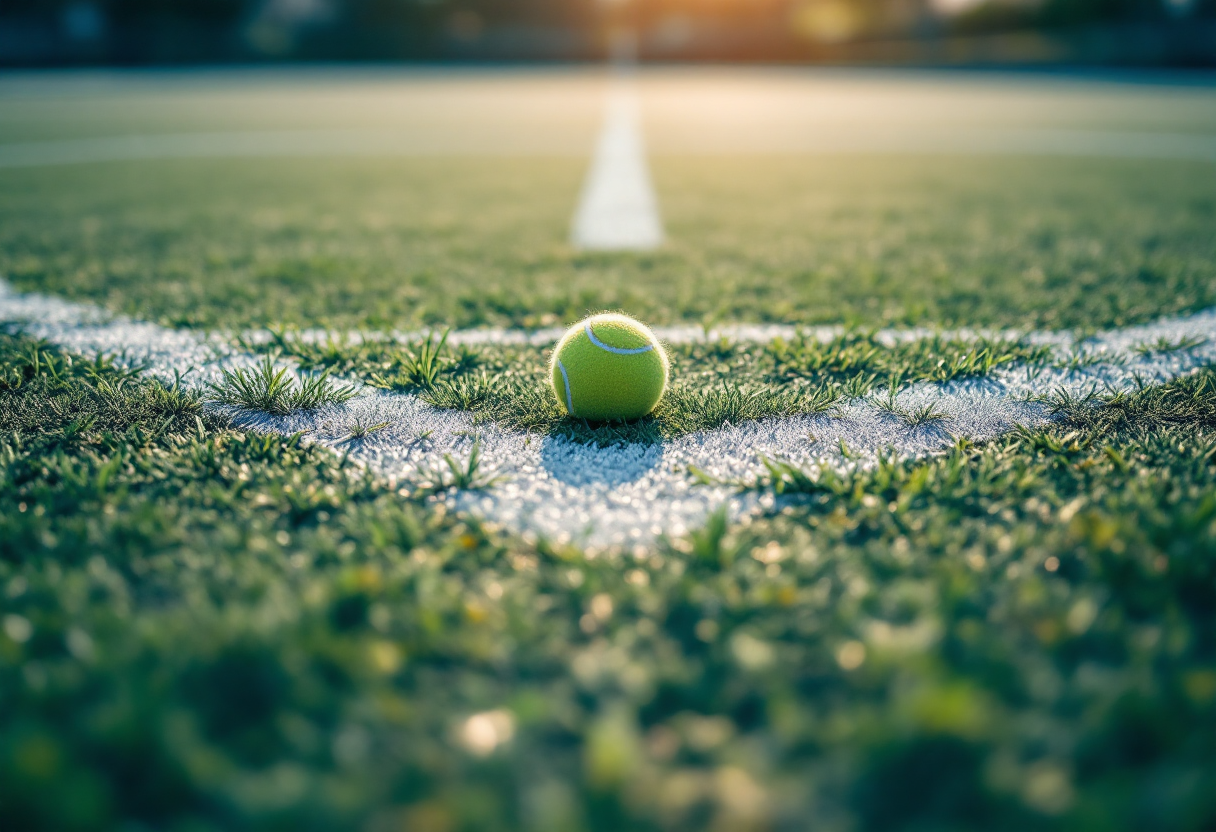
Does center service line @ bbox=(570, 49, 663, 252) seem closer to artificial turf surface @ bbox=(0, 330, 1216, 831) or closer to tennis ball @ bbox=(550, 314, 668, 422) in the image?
tennis ball @ bbox=(550, 314, 668, 422)

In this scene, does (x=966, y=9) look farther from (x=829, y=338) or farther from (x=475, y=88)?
(x=829, y=338)

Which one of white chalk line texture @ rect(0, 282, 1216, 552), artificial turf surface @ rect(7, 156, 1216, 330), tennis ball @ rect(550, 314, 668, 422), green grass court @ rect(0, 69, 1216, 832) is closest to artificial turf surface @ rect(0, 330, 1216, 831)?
green grass court @ rect(0, 69, 1216, 832)

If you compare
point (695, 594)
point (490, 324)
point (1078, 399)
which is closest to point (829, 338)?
point (1078, 399)

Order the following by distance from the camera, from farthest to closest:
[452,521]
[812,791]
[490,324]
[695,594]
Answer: [490,324]
[452,521]
[695,594]
[812,791]

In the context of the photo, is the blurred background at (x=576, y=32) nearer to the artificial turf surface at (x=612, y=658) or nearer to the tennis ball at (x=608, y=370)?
the tennis ball at (x=608, y=370)

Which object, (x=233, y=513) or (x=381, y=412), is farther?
(x=381, y=412)

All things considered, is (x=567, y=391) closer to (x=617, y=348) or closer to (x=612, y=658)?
(x=617, y=348)
